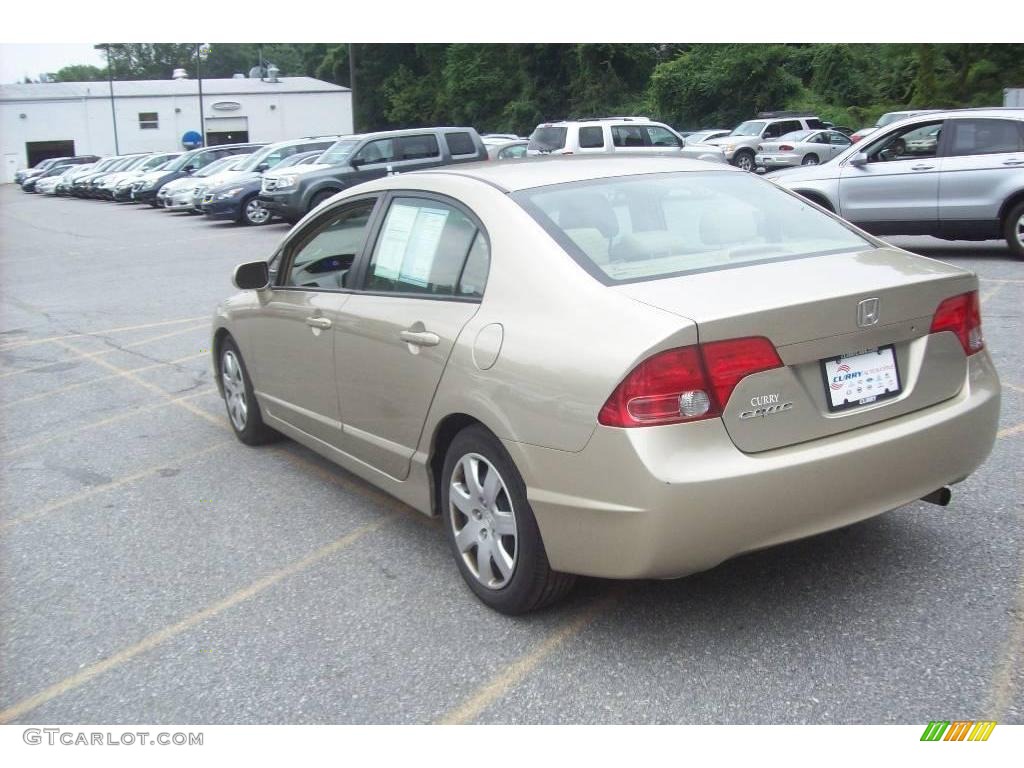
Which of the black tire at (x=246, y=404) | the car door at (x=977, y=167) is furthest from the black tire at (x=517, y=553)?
the car door at (x=977, y=167)

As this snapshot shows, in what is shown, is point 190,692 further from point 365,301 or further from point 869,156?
point 869,156

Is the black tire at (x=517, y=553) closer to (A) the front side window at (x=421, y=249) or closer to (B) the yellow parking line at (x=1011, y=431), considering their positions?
(A) the front side window at (x=421, y=249)

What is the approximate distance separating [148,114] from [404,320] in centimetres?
7434

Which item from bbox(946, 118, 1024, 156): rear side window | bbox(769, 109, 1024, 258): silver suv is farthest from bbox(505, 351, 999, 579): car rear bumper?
bbox(946, 118, 1024, 156): rear side window

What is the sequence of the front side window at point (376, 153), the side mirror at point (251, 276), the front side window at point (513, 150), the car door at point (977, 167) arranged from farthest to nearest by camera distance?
the front side window at point (513, 150)
the front side window at point (376, 153)
the car door at point (977, 167)
the side mirror at point (251, 276)

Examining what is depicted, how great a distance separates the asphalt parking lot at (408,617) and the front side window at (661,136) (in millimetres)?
→ 16923

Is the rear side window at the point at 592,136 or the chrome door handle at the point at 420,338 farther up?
the rear side window at the point at 592,136

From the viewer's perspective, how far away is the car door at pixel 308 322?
16.0 feet

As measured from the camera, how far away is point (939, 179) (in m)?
11.9

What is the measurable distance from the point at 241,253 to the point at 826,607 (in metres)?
15.6

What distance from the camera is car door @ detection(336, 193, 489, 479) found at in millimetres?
4004

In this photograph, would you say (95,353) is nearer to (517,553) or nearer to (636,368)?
(517,553)

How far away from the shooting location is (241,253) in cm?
1781
